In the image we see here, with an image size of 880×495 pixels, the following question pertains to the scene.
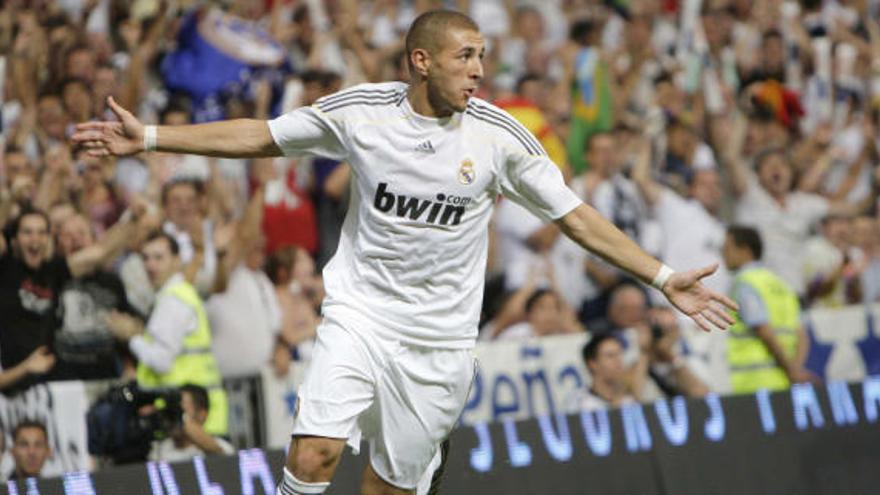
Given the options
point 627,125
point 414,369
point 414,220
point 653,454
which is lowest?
point 653,454

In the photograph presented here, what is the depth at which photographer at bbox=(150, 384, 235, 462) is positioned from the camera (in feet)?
35.5

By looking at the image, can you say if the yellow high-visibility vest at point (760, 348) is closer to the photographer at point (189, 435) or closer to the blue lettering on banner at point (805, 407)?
the blue lettering on banner at point (805, 407)

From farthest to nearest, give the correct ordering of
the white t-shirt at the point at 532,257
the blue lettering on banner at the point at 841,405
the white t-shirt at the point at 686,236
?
the white t-shirt at the point at 686,236, the white t-shirt at the point at 532,257, the blue lettering on banner at the point at 841,405

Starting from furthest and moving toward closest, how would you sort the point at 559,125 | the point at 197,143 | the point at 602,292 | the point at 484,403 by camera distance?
the point at 559,125, the point at 602,292, the point at 484,403, the point at 197,143

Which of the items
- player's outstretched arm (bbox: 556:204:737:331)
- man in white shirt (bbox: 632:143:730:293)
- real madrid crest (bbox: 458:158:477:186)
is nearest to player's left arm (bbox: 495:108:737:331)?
player's outstretched arm (bbox: 556:204:737:331)

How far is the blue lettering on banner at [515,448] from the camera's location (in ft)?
36.1

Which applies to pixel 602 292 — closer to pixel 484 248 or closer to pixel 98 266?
pixel 98 266

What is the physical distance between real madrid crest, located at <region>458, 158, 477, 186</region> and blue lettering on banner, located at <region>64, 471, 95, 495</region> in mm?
2553

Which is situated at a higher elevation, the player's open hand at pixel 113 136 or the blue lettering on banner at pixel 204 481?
the player's open hand at pixel 113 136

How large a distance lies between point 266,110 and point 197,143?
6.15 m

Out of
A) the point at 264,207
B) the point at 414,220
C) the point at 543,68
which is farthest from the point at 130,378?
the point at 543,68

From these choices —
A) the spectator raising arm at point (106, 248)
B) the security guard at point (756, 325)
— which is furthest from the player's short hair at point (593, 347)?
the spectator raising arm at point (106, 248)

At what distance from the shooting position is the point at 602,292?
46.1 feet

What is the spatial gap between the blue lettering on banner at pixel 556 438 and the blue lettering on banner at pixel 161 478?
2.60 metres
